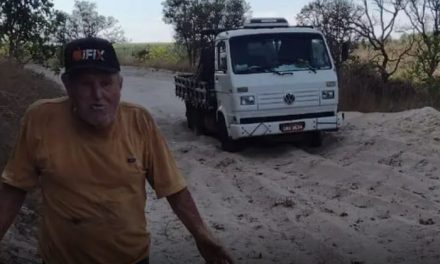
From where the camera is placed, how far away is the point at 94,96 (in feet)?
9.23

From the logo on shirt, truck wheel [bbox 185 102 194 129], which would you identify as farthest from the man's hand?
truck wheel [bbox 185 102 194 129]

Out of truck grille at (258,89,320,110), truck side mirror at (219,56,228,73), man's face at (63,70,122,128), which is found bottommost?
truck grille at (258,89,320,110)

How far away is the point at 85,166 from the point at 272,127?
939cm

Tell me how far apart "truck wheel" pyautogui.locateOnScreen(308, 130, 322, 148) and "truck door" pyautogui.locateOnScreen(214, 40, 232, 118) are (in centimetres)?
166

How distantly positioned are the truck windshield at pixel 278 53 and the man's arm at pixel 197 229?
9.26 m

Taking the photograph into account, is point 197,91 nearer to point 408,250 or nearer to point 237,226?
point 237,226

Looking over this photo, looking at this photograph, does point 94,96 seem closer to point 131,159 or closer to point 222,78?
point 131,159

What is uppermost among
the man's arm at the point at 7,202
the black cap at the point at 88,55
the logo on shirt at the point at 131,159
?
the black cap at the point at 88,55

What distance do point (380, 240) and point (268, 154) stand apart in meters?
5.83

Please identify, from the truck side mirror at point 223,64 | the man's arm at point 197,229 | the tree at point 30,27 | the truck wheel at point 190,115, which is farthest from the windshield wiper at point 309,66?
the man's arm at point 197,229

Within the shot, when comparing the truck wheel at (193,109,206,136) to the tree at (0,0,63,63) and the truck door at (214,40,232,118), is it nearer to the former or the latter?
the truck door at (214,40,232,118)

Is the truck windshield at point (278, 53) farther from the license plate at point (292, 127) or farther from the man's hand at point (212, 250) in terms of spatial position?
the man's hand at point (212, 250)

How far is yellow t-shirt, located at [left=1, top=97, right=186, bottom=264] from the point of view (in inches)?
A: 110

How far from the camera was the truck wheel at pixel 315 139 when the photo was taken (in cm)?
1281
